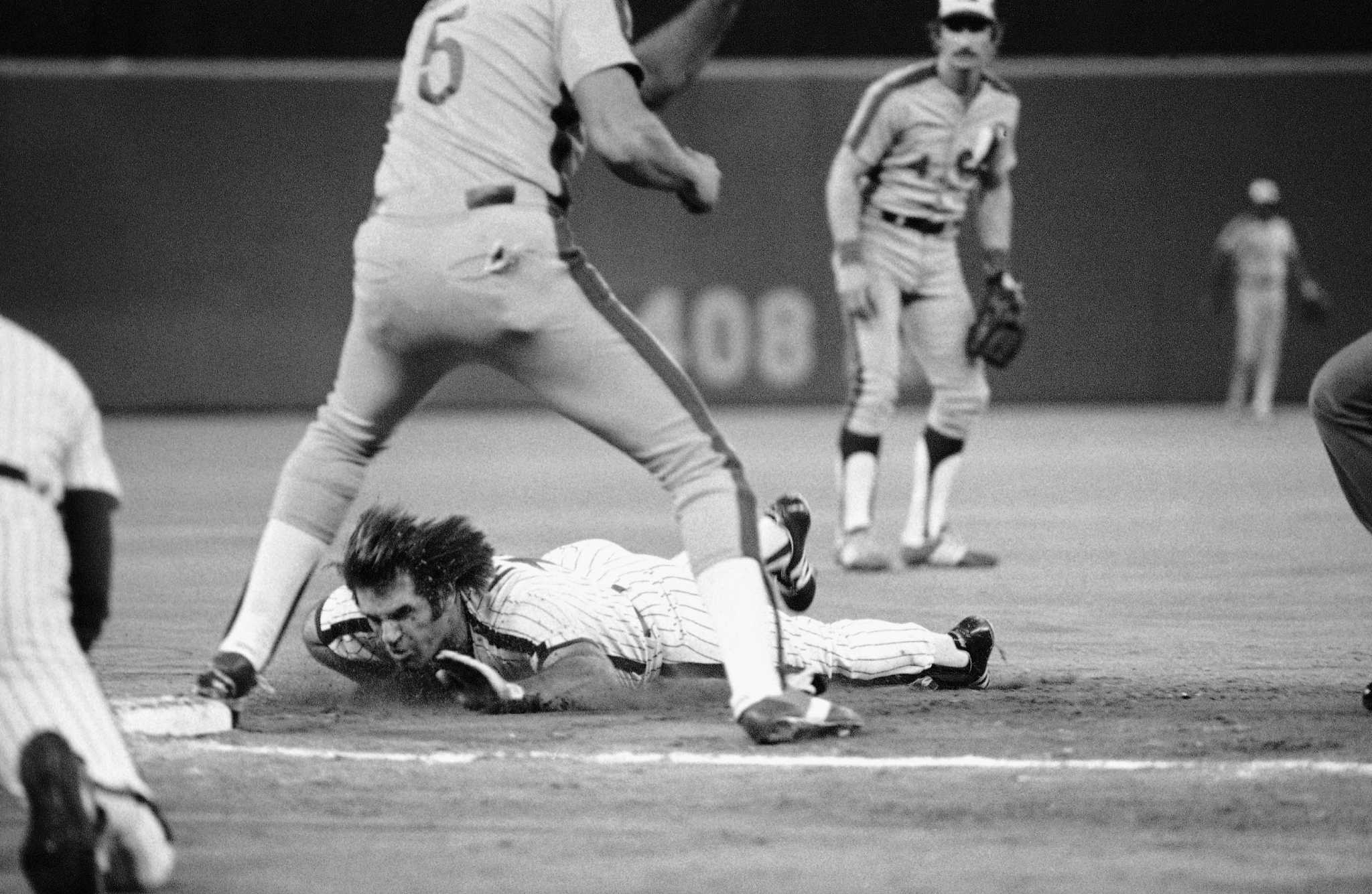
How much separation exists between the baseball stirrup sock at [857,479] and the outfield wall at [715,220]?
37.9 feet

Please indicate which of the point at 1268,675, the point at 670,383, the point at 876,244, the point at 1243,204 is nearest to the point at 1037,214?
the point at 1243,204

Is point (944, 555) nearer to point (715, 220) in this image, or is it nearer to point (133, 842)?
point (133, 842)

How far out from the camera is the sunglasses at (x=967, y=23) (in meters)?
9.62

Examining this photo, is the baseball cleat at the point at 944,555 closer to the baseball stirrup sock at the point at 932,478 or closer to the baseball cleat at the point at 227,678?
the baseball stirrup sock at the point at 932,478

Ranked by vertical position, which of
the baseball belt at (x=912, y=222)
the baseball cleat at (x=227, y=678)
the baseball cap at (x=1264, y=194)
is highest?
the baseball belt at (x=912, y=222)

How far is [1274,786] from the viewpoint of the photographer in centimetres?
464

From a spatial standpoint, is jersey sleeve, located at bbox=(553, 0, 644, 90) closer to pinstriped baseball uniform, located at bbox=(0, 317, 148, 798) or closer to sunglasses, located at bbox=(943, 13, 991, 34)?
pinstriped baseball uniform, located at bbox=(0, 317, 148, 798)

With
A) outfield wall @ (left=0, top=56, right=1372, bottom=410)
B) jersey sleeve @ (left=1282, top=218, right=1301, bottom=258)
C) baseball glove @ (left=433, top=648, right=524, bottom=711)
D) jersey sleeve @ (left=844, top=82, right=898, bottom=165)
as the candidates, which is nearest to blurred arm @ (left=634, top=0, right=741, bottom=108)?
baseball glove @ (left=433, top=648, right=524, bottom=711)

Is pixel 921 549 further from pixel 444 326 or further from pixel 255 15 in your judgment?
pixel 255 15

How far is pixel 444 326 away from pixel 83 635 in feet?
4.22

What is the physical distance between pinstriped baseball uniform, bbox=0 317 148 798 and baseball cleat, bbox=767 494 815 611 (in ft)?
9.05

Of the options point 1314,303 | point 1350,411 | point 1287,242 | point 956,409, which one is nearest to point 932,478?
point 956,409

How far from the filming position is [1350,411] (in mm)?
5648

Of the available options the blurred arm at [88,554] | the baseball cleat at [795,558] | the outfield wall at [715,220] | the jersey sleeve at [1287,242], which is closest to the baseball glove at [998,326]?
the baseball cleat at [795,558]
